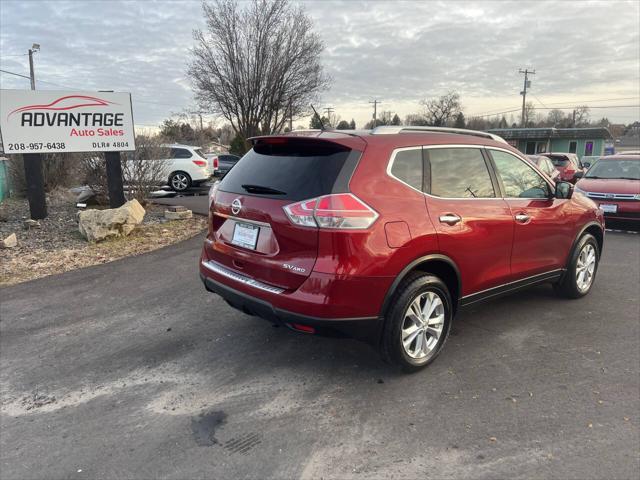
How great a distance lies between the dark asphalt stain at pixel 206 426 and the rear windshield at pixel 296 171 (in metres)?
1.51

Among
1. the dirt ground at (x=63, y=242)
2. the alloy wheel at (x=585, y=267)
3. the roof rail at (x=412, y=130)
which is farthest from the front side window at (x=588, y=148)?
the roof rail at (x=412, y=130)

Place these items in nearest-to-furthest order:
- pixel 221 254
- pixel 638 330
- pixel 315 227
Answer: pixel 315 227, pixel 221 254, pixel 638 330

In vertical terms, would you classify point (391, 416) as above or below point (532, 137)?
below

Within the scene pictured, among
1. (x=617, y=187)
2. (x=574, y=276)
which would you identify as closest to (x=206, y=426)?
(x=574, y=276)

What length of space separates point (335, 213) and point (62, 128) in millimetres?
8333

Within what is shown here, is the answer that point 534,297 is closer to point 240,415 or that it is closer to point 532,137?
point 240,415

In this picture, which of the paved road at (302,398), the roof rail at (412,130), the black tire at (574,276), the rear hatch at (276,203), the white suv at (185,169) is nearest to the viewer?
the paved road at (302,398)

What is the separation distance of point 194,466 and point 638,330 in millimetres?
4150

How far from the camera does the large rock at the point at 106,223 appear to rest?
Answer: 7.86 meters

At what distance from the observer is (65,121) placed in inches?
363

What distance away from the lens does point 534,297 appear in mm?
5391

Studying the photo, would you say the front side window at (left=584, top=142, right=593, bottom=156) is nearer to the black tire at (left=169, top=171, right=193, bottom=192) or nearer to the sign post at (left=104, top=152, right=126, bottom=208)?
the black tire at (left=169, top=171, right=193, bottom=192)

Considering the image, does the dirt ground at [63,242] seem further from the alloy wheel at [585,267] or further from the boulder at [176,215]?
the alloy wheel at [585,267]

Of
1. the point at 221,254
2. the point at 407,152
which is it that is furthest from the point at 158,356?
the point at 407,152
